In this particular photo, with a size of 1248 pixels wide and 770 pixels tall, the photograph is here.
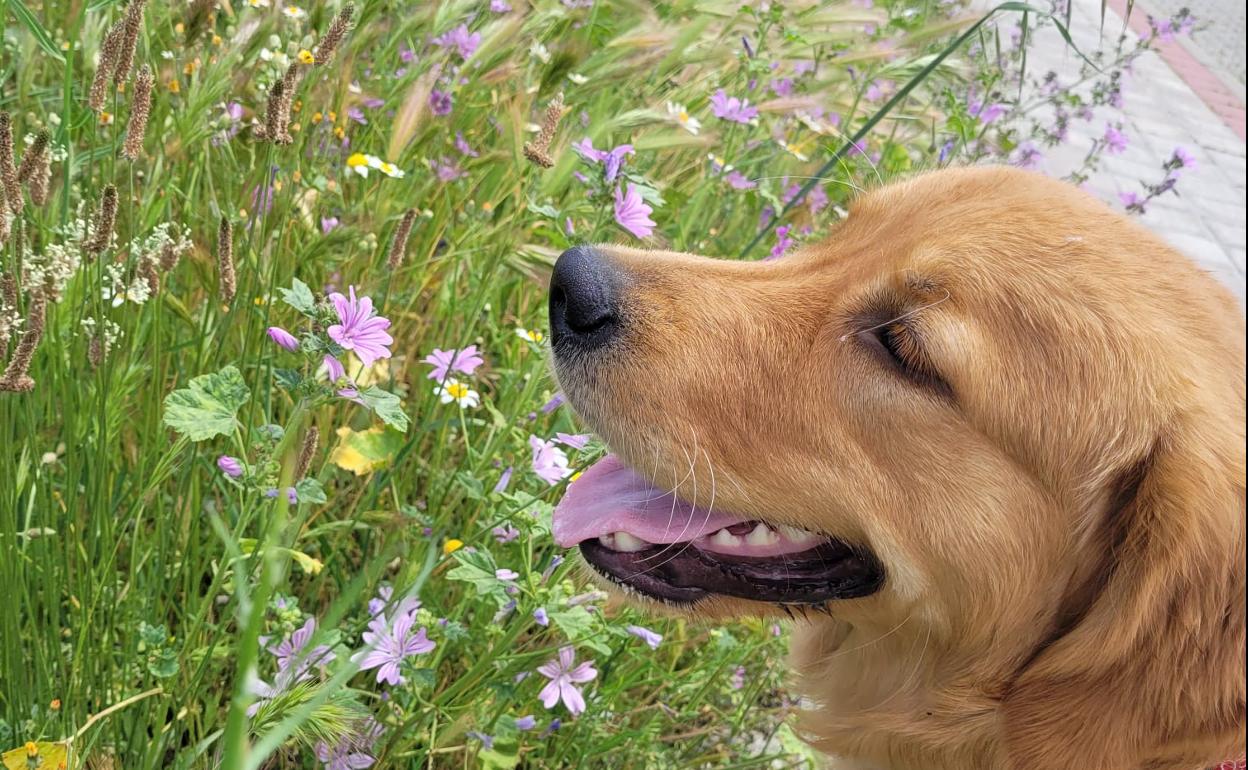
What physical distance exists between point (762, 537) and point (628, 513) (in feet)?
0.93

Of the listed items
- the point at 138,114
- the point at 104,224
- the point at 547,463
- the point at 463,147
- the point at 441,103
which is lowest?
the point at 547,463

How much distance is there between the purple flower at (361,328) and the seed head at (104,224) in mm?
322

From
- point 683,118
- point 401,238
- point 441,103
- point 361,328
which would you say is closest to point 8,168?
point 361,328

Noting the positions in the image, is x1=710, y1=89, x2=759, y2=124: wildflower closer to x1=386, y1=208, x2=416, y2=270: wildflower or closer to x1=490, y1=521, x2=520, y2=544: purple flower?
x1=386, y1=208, x2=416, y2=270: wildflower

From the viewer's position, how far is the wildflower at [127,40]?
1586 mm

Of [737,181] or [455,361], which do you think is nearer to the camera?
[455,361]

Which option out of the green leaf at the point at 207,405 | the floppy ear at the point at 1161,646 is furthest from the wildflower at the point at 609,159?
the floppy ear at the point at 1161,646

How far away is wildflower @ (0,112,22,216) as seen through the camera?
1378mm

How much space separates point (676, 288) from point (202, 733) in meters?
1.23

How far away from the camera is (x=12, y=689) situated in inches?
67.4

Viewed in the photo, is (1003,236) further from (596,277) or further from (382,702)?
(382,702)

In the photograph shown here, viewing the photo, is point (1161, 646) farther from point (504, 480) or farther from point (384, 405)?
point (384, 405)

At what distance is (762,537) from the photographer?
2148mm

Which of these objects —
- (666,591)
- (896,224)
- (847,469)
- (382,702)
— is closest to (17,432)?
(382,702)
